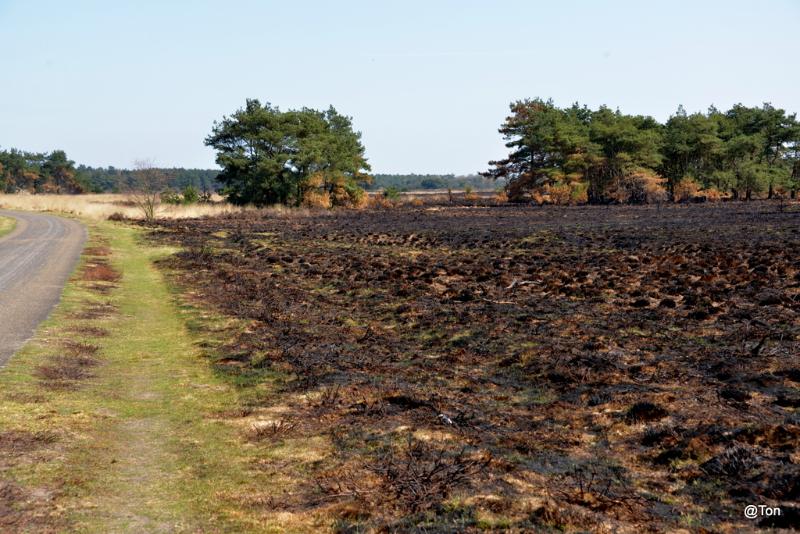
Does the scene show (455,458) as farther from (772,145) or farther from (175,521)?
(772,145)

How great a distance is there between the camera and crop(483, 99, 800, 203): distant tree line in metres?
86.9

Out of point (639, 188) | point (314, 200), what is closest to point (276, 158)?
point (314, 200)

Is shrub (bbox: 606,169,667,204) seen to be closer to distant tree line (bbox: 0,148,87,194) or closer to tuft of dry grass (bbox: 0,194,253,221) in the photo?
tuft of dry grass (bbox: 0,194,253,221)

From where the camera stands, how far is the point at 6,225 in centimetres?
4912

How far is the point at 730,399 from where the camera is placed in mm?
9562

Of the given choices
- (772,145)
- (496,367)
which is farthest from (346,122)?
(496,367)

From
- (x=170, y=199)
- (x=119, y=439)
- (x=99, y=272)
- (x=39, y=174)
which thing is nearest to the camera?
(x=119, y=439)

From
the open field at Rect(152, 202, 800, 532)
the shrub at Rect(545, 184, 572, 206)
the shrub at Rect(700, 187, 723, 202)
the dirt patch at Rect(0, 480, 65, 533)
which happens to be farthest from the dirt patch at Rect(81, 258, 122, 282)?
the shrub at Rect(700, 187, 723, 202)

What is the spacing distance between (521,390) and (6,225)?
48.6 metres

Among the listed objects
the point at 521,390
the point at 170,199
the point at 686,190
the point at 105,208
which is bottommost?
the point at 521,390

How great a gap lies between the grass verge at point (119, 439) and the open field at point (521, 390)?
43cm

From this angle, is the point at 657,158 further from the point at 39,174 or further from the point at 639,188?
the point at 39,174

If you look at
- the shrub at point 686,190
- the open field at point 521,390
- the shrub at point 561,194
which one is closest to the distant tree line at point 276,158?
the shrub at point 561,194

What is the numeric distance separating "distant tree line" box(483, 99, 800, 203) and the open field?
217 feet
